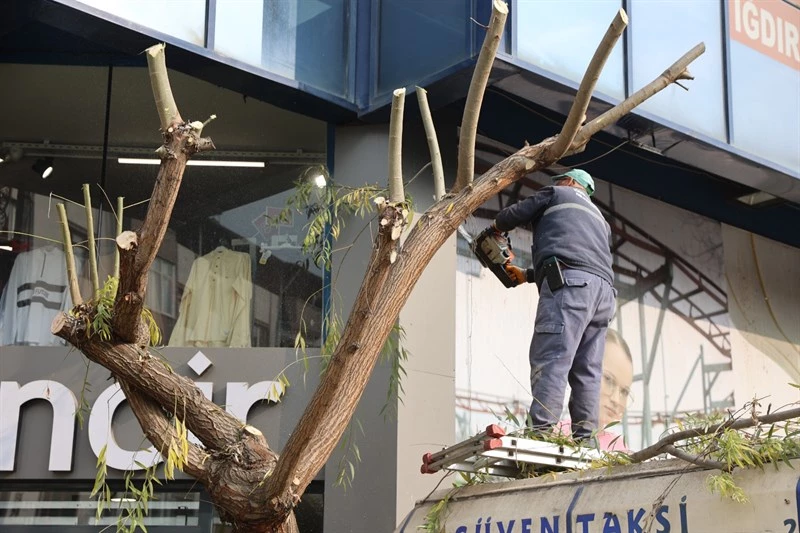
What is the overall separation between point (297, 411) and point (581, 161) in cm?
384

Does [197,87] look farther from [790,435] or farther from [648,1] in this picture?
[790,435]

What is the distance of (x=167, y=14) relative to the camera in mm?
9359

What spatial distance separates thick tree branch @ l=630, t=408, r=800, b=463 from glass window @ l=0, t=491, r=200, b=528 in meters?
5.36

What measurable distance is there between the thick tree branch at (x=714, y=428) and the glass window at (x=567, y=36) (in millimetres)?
4839

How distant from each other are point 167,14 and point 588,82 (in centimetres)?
442

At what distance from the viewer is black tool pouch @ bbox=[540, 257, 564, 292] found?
7270 mm

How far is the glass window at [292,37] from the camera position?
9695 mm

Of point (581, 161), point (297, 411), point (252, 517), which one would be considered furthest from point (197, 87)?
point (252, 517)

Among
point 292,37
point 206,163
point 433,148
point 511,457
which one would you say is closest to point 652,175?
point 292,37

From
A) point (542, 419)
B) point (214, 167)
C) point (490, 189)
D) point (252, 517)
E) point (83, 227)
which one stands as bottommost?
point (252, 517)

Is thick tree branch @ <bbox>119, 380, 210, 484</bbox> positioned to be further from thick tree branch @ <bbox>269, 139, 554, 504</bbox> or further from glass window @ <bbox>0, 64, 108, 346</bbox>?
glass window @ <bbox>0, 64, 108, 346</bbox>

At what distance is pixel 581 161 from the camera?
11.6m

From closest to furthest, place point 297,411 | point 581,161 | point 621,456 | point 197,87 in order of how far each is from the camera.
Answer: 1. point 621,456
2. point 297,411
3. point 197,87
4. point 581,161

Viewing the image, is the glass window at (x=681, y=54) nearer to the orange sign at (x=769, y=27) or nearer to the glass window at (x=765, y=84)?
the glass window at (x=765, y=84)
